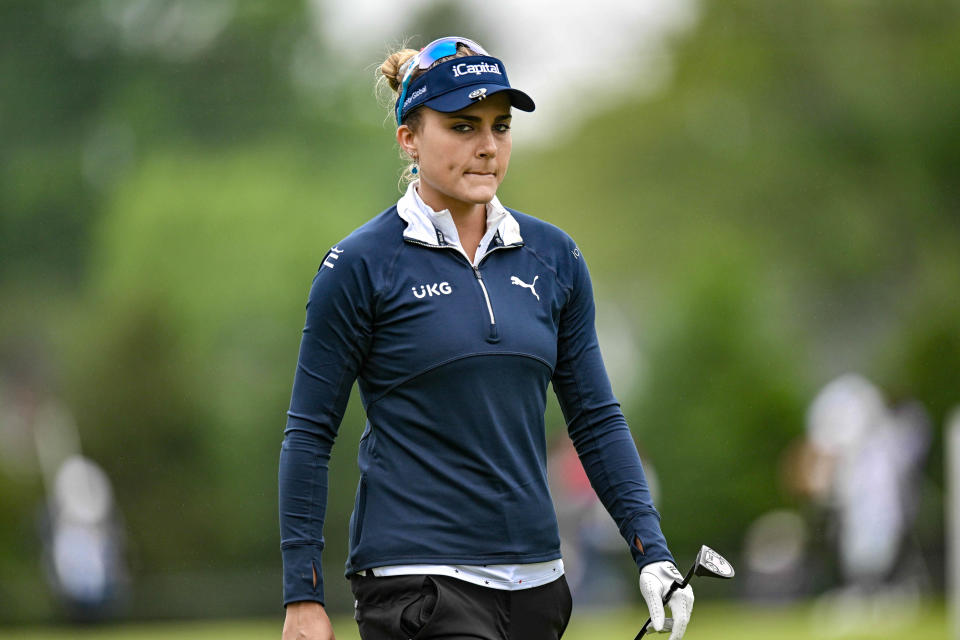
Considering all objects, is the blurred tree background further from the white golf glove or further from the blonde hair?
the white golf glove

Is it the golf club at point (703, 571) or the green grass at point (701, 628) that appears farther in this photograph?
the green grass at point (701, 628)

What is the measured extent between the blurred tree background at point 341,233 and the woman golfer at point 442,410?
15.2 meters

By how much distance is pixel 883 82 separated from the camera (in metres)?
39.8

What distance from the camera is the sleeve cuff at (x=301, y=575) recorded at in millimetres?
4172

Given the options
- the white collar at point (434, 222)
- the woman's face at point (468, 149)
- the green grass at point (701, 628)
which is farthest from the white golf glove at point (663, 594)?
the green grass at point (701, 628)

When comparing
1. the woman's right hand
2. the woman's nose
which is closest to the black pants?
the woman's right hand

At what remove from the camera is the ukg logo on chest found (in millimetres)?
4270

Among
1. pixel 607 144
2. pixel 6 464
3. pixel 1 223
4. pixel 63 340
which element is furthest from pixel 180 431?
pixel 607 144

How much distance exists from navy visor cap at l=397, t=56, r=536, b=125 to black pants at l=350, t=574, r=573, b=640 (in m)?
1.26

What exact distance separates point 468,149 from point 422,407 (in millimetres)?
713

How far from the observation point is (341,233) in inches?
1026

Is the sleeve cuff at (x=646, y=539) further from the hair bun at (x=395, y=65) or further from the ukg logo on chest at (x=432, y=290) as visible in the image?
the hair bun at (x=395, y=65)

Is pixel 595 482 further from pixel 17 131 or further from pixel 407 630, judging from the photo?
pixel 17 131

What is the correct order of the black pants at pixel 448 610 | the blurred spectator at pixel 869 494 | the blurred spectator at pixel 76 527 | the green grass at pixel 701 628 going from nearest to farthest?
1. the black pants at pixel 448 610
2. the green grass at pixel 701 628
3. the blurred spectator at pixel 869 494
4. the blurred spectator at pixel 76 527
